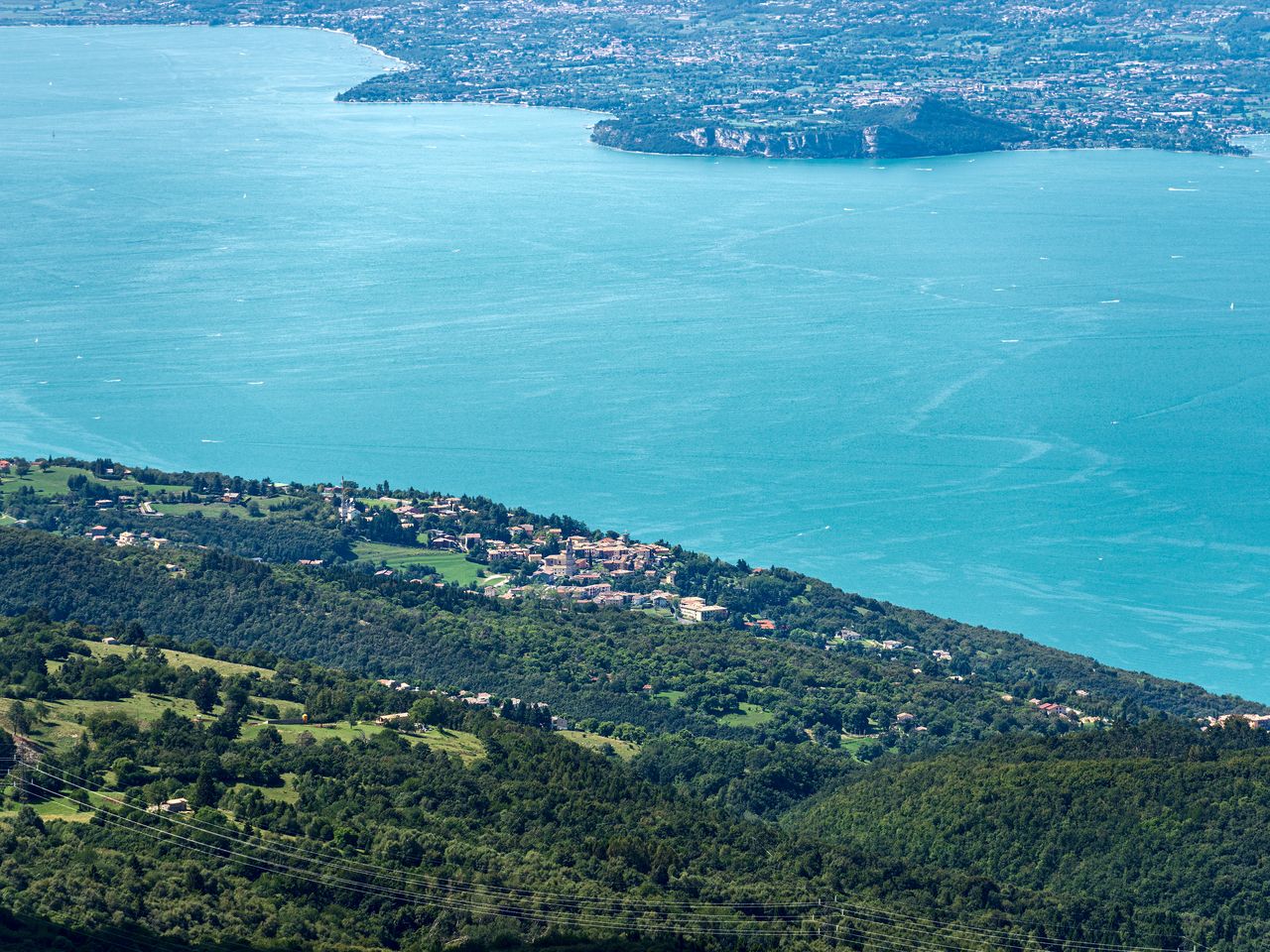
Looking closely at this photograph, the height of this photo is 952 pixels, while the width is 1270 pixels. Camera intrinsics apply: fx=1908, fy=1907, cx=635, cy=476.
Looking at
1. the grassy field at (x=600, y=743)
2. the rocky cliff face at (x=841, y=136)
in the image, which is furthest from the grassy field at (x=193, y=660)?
the rocky cliff face at (x=841, y=136)

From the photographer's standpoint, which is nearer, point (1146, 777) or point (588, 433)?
point (1146, 777)

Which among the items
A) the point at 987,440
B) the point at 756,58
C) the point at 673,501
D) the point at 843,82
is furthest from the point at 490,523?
the point at 756,58

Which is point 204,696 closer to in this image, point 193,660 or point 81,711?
point 81,711

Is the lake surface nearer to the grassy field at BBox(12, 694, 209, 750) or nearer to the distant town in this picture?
the distant town

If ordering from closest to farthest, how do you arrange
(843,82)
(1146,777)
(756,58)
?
(1146,777) < (843,82) < (756,58)

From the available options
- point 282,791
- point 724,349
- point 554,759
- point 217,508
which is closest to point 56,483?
point 217,508

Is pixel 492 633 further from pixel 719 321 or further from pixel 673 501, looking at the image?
pixel 719 321
